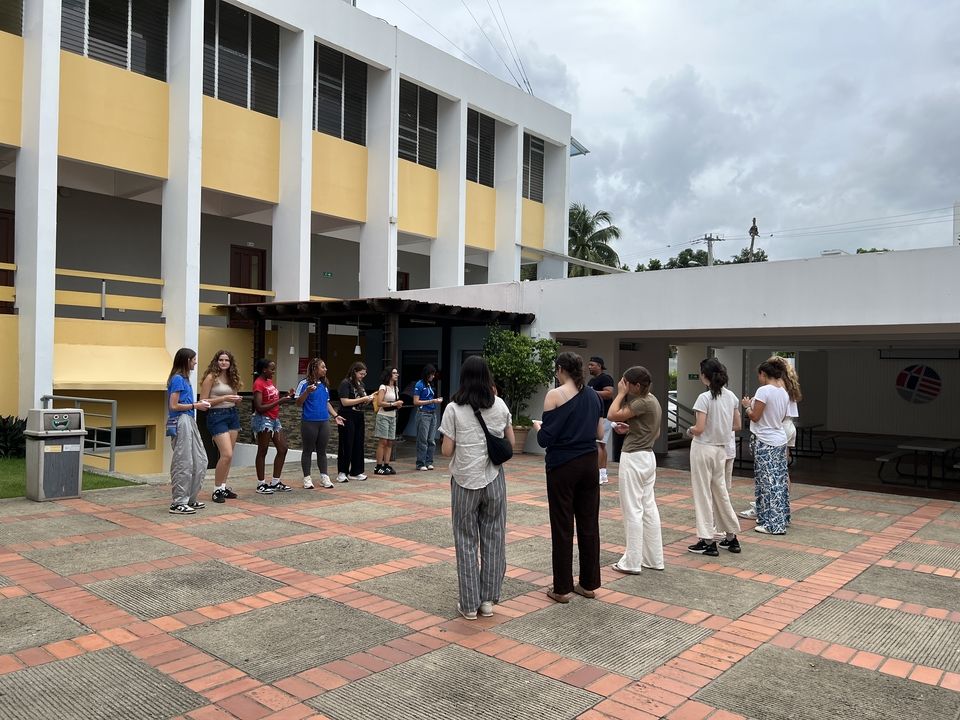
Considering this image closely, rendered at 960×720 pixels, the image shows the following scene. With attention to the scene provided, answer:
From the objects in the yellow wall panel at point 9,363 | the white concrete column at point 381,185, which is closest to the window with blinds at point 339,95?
the white concrete column at point 381,185

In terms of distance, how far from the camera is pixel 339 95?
59.8ft

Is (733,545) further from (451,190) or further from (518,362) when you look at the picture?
(451,190)

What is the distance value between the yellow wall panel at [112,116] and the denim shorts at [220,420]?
27.0ft

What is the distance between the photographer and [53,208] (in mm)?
12711

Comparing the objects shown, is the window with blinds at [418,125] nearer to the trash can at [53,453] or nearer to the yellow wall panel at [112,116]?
the yellow wall panel at [112,116]

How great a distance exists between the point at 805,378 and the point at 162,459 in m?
18.9

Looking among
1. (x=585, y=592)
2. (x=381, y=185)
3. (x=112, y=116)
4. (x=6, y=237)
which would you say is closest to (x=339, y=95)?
(x=381, y=185)

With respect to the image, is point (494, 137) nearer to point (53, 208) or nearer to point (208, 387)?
point (53, 208)

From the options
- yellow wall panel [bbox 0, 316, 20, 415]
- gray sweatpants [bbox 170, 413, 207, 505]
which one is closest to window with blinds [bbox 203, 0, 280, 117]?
yellow wall panel [bbox 0, 316, 20, 415]

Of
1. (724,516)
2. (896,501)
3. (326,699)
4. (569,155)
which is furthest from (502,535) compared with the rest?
(569,155)

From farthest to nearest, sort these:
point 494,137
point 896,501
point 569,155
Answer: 1. point 569,155
2. point 494,137
3. point 896,501

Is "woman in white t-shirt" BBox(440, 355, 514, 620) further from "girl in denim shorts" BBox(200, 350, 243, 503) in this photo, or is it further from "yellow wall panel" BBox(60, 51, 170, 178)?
"yellow wall panel" BBox(60, 51, 170, 178)

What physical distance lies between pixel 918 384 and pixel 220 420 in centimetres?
2052

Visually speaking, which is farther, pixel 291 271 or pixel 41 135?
pixel 291 271
